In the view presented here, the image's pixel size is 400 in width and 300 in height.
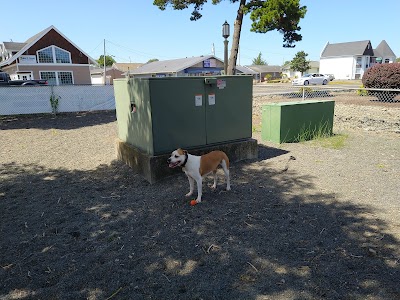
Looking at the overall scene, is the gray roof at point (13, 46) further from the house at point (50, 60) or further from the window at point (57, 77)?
the window at point (57, 77)

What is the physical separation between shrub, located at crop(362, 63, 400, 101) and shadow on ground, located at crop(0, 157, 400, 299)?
12210 millimetres

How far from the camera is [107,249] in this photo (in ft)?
10.5

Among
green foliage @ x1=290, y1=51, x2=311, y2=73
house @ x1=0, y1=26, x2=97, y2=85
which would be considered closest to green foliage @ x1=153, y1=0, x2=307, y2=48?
house @ x1=0, y1=26, x2=97, y2=85

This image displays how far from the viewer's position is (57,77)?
33062 millimetres

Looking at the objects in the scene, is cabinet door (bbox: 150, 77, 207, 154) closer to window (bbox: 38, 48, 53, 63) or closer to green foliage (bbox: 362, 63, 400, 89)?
green foliage (bbox: 362, 63, 400, 89)

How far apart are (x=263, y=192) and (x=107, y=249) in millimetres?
2397

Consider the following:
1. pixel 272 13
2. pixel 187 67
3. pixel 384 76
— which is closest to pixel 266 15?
pixel 272 13

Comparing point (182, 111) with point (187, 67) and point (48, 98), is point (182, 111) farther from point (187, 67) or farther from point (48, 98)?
point (187, 67)

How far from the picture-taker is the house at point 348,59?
57.1 metres

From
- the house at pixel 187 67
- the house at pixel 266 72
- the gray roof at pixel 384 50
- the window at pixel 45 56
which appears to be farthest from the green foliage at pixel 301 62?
the window at pixel 45 56

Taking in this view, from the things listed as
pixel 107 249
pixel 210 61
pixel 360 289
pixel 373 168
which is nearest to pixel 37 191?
pixel 107 249

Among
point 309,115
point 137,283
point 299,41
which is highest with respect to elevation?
point 299,41

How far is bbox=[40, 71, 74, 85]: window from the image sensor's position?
32375 millimetres

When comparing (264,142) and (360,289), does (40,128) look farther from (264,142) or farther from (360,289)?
(360,289)
